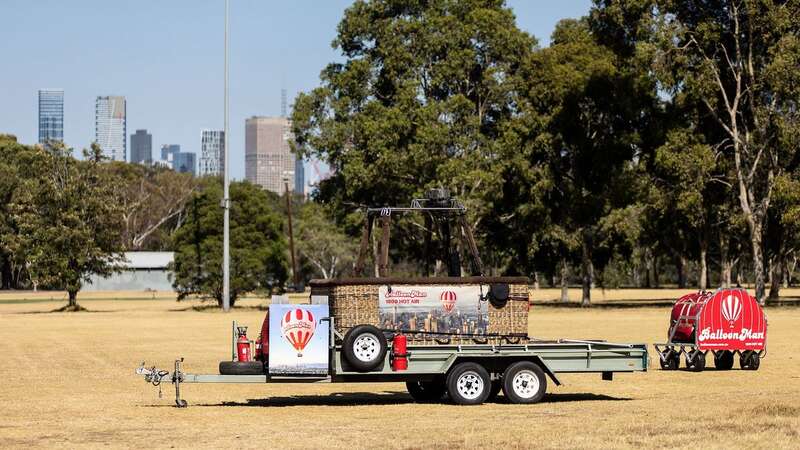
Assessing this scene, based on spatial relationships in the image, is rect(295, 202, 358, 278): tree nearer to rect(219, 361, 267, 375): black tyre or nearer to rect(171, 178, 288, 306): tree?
rect(171, 178, 288, 306): tree

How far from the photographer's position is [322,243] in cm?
13525

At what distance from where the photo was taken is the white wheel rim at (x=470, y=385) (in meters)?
21.0

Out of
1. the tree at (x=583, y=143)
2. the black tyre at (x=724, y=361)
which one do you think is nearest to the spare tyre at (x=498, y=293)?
the black tyre at (x=724, y=361)

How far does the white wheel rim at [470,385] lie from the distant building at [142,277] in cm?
12416

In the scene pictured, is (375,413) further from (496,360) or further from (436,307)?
(436,307)

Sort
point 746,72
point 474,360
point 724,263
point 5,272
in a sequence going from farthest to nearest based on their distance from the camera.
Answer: point 5,272
point 724,263
point 746,72
point 474,360

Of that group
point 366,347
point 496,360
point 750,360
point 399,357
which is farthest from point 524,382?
point 750,360

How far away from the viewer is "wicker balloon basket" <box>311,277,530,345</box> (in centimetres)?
2142

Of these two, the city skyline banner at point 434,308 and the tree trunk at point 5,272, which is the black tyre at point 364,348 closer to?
the city skyline banner at point 434,308

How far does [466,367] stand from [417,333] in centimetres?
111

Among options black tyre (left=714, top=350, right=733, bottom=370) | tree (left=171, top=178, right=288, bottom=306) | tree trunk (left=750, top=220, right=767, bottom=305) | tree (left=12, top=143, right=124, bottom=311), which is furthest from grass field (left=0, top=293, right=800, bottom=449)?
tree (left=171, top=178, right=288, bottom=306)

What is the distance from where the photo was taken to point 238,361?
2105cm

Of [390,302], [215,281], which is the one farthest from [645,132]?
[390,302]

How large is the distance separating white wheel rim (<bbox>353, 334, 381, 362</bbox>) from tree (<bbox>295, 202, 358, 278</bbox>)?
4407 inches
